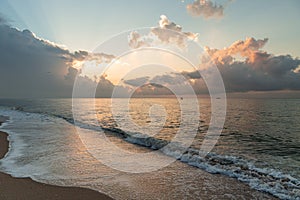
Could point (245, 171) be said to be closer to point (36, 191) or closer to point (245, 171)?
point (245, 171)

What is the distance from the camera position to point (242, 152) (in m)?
16.3

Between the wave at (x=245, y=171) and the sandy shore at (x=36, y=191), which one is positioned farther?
the wave at (x=245, y=171)

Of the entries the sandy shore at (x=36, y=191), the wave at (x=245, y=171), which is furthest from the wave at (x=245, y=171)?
the sandy shore at (x=36, y=191)

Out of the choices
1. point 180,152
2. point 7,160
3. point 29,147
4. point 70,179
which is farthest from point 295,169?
point 29,147

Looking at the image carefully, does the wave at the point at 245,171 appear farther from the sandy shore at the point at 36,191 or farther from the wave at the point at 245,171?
the sandy shore at the point at 36,191

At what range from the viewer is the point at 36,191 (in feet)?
26.3

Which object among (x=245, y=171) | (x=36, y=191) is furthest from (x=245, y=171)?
(x=36, y=191)

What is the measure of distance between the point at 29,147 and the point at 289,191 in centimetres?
1541

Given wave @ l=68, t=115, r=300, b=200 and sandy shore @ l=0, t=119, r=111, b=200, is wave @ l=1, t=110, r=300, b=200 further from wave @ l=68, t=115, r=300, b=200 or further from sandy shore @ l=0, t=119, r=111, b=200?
sandy shore @ l=0, t=119, r=111, b=200

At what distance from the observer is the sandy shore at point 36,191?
758cm

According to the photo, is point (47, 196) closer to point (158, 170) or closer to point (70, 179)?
point (70, 179)

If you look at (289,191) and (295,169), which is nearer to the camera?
(289,191)

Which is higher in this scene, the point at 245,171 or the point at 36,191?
the point at 36,191

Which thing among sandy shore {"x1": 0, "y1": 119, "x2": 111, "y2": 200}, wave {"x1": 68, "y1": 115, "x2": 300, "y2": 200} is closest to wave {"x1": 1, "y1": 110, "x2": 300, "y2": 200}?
wave {"x1": 68, "y1": 115, "x2": 300, "y2": 200}
